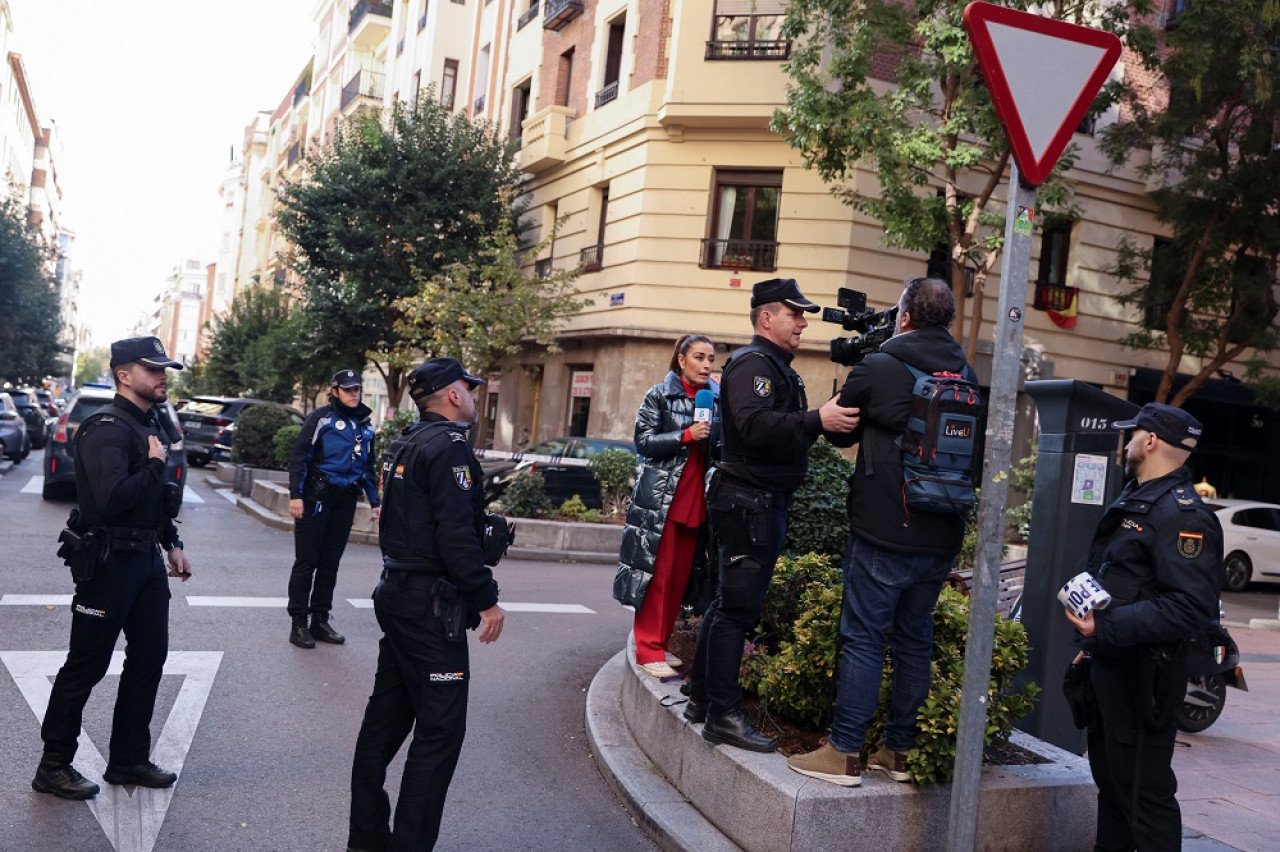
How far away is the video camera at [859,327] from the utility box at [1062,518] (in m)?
1.48

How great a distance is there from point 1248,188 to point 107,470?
18627 millimetres

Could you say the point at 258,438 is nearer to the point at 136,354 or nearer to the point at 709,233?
the point at 709,233

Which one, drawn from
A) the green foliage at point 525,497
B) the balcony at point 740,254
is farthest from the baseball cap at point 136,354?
the balcony at point 740,254

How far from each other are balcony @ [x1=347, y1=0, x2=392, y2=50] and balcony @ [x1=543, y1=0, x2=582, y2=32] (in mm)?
17366

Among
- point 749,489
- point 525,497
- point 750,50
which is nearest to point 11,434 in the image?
point 525,497

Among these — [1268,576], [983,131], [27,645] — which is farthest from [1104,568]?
[1268,576]

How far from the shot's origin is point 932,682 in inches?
180

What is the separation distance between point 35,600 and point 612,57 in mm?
18808

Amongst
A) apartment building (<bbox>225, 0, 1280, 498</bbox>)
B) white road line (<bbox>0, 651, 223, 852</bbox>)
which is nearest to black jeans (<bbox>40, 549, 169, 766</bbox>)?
white road line (<bbox>0, 651, 223, 852</bbox>)

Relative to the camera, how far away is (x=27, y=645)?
7391 millimetres

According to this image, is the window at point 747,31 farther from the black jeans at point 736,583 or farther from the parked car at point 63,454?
the black jeans at point 736,583

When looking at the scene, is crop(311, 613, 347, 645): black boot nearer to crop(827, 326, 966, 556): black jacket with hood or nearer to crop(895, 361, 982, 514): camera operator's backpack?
crop(827, 326, 966, 556): black jacket with hood

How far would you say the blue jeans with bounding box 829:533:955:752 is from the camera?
430 centimetres

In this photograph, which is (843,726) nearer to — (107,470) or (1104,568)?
(1104,568)
